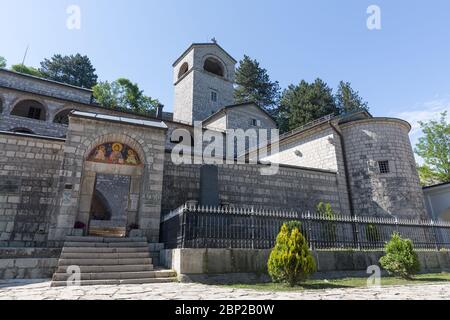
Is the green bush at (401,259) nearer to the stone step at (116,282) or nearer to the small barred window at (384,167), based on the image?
the stone step at (116,282)

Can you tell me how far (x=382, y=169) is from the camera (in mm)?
15461

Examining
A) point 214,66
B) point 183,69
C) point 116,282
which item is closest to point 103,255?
point 116,282

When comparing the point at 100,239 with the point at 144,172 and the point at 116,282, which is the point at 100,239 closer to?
the point at 116,282

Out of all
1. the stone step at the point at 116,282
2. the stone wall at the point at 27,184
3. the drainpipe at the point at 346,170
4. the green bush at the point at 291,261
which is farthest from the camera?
the drainpipe at the point at 346,170

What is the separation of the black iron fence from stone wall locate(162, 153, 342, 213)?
2.47 m

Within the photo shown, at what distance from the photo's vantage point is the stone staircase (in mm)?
6594

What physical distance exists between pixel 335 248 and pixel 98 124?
9.27 meters

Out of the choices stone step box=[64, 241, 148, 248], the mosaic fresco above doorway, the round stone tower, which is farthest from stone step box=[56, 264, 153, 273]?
the round stone tower

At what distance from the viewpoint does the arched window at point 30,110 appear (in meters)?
22.3

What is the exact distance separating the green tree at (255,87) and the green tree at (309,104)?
5728 millimetres

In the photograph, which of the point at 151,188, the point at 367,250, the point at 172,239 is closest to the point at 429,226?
the point at 367,250

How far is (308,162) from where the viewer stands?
17875mm

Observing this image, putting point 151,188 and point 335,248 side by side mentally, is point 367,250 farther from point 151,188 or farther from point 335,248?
point 151,188

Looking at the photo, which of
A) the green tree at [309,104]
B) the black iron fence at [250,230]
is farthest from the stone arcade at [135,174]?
the green tree at [309,104]
